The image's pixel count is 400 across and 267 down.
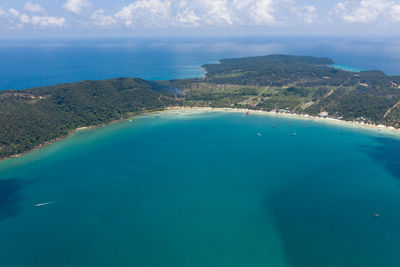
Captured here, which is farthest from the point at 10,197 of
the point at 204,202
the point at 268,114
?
the point at 268,114

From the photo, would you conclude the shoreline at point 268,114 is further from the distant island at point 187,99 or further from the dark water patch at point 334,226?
the dark water patch at point 334,226

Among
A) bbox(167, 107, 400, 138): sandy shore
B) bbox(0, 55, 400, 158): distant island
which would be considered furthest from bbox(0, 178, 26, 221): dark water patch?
bbox(167, 107, 400, 138): sandy shore

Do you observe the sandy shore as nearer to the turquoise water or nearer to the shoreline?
the shoreline

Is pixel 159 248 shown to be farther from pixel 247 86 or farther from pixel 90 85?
pixel 247 86

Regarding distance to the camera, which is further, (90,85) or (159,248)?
(90,85)

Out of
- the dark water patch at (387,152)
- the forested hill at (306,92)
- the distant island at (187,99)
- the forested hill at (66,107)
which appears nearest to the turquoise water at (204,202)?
the dark water patch at (387,152)

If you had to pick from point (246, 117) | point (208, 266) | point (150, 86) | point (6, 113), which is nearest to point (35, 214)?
point (208, 266)
